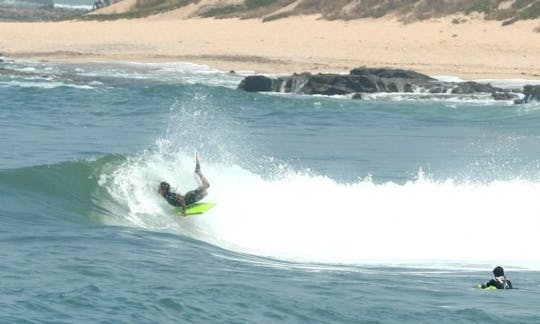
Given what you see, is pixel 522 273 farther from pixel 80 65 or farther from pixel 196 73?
pixel 80 65

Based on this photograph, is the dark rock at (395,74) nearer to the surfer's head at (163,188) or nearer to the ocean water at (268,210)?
the ocean water at (268,210)

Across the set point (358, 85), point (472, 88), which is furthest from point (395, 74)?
point (472, 88)

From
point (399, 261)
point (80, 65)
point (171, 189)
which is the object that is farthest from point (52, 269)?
point (80, 65)

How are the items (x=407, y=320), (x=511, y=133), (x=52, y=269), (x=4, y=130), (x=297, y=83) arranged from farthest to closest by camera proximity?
(x=297, y=83) < (x=511, y=133) < (x=4, y=130) < (x=52, y=269) < (x=407, y=320)

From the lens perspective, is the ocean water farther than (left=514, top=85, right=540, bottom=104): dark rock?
No

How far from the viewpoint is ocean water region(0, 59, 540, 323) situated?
14.8 metres

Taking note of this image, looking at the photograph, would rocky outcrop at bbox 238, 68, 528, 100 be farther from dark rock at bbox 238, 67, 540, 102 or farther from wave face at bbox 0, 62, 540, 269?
wave face at bbox 0, 62, 540, 269

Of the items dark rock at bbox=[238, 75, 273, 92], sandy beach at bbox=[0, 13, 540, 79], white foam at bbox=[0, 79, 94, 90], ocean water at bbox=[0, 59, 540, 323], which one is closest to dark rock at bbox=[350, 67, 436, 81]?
ocean water at bbox=[0, 59, 540, 323]

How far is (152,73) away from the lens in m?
48.5

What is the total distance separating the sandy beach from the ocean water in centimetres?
889

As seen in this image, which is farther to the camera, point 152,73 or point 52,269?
point 152,73

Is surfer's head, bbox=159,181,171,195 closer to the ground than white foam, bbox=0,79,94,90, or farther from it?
farther from it

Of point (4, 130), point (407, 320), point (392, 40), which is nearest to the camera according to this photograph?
point (407, 320)

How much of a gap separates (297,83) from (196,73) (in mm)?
6677
